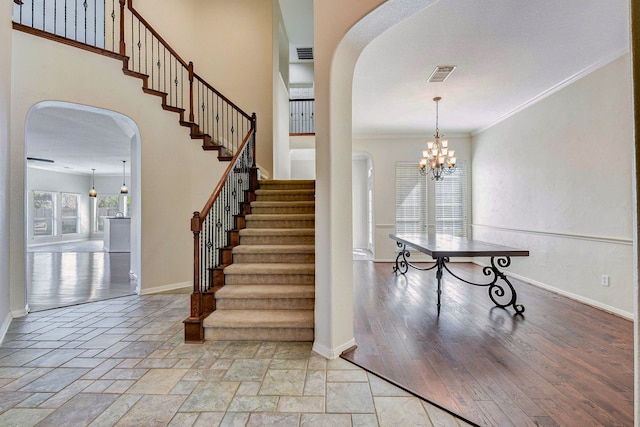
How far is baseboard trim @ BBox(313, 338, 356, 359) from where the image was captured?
94.9 inches

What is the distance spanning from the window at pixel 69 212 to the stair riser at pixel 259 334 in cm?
1265

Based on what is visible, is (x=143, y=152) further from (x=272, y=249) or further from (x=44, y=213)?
(x=44, y=213)

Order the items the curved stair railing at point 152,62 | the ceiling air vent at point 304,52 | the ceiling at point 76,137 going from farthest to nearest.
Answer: the ceiling air vent at point 304,52 < the ceiling at point 76,137 < the curved stair railing at point 152,62

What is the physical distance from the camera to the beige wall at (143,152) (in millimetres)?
3377

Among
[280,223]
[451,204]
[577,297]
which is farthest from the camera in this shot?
[451,204]

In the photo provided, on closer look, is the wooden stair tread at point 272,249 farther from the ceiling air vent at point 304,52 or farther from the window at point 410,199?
the ceiling air vent at point 304,52

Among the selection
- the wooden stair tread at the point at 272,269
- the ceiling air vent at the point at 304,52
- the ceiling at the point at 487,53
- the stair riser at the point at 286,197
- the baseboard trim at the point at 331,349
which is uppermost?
the ceiling air vent at the point at 304,52

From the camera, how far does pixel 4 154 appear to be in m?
2.93

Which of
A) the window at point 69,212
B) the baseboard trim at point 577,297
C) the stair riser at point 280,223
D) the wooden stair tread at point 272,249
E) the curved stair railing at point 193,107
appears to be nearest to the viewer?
the curved stair railing at point 193,107

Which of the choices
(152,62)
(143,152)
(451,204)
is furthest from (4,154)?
(451,204)

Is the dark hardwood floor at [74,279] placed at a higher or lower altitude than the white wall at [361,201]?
lower

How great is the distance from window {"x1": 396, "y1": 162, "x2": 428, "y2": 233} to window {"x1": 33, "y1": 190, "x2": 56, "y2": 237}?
1252 centimetres

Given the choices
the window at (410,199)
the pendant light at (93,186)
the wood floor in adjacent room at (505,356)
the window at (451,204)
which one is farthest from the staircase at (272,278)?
the pendant light at (93,186)

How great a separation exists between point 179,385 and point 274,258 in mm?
1673
